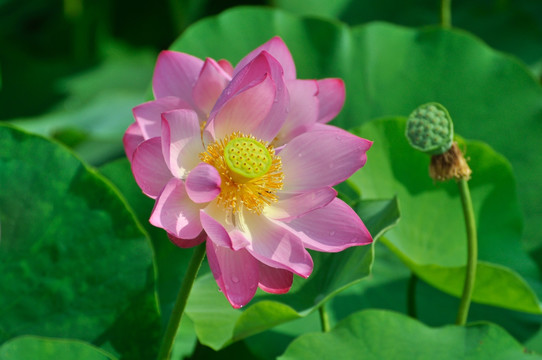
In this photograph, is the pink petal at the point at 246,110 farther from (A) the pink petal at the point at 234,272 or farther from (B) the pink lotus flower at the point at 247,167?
(A) the pink petal at the point at 234,272

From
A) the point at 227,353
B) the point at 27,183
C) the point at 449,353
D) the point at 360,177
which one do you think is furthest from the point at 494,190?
the point at 27,183

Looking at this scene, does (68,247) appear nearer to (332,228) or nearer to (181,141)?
(181,141)

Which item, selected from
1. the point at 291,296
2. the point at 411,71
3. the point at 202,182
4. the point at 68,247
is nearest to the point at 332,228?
the point at 202,182

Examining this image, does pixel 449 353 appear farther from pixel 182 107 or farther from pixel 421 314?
pixel 182 107

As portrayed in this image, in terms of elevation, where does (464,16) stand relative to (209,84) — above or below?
below

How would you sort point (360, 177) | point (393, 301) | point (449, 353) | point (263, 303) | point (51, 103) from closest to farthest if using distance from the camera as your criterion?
point (263, 303)
point (449, 353)
point (360, 177)
point (393, 301)
point (51, 103)

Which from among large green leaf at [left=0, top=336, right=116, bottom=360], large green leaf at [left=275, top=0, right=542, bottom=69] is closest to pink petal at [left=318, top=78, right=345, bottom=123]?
large green leaf at [left=0, top=336, right=116, bottom=360]

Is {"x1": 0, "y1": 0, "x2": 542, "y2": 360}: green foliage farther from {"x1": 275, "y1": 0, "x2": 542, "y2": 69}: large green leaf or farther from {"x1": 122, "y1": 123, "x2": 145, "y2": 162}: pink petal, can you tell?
{"x1": 122, "y1": 123, "x2": 145, "y2": 162}: pink petal
